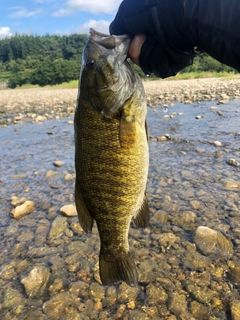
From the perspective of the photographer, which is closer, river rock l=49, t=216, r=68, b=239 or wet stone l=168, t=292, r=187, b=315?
wet stone l=168, t=292, r=187, b=315

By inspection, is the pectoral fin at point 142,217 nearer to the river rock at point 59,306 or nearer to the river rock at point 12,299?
the river rock at point 59,306

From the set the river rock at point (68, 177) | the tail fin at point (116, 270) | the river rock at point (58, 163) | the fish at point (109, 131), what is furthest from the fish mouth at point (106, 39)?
the river rock at point (58, 163)

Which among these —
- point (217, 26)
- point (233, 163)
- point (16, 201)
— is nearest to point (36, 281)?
point (16, 201)

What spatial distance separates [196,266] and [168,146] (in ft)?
13.1

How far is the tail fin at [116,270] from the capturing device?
85.9 inches

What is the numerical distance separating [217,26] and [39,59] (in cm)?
7582

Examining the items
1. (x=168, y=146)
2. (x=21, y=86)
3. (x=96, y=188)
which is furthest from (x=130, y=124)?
(x=21, y=86)

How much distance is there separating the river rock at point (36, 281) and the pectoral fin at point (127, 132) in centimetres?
153

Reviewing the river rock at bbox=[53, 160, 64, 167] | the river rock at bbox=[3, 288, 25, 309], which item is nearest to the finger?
the river rock at bbox=[3, 288, 25, 309]

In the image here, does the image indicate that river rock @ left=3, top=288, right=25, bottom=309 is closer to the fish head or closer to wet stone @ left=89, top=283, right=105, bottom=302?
wet stone @ left=89, top=283, right=105, bottom=302

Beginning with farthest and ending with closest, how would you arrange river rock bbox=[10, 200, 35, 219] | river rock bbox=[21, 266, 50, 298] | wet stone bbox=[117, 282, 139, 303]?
river rock bbox=[10, 200, 35, 219], river rock bbox=[21, 266, 50, 298], wet stone bbox=[117, 282, 139, 303]

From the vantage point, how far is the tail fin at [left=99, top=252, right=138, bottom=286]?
218cm

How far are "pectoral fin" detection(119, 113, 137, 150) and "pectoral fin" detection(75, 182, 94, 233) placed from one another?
436 millimetres

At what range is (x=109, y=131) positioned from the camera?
1.92 m
